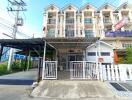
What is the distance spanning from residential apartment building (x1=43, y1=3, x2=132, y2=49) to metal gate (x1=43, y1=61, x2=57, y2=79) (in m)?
11.7

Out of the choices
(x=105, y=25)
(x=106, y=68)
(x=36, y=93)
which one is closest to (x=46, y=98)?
(x=36, y=93)

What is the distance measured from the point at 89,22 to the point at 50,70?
48.3 feet

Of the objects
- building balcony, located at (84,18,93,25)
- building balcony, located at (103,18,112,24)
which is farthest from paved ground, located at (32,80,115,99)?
building balcony, located at (103,18,112,24)

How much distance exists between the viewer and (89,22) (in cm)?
2073

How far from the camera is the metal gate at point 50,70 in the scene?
8039mm

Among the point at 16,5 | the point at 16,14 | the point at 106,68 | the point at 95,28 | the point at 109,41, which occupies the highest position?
the point at 16,5

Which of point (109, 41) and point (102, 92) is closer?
point (102, 92)

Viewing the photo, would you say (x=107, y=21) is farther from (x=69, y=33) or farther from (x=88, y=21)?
(x=69, y=33)

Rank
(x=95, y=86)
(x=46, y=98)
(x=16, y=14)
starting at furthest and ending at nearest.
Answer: (x=16, y=14)
(x=95, y=86)
(x=46, y=98)

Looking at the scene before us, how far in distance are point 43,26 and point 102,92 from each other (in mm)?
16290

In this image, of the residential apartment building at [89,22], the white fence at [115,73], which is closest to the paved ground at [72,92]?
the white fence at [115,73]

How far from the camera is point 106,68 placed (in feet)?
26.2

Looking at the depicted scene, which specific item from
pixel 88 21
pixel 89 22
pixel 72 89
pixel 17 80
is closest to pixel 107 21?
pixel 89 22

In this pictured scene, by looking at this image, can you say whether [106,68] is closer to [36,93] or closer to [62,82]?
[62,82]
